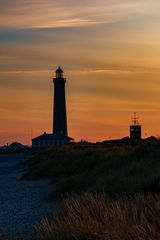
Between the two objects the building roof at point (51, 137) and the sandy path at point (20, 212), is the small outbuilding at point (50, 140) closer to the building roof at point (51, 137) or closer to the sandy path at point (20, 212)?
the building roof at point (51, 137)

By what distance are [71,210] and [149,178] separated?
494 centimetres

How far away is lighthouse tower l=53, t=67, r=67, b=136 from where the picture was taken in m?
92.6

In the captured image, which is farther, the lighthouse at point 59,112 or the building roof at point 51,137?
the building roof at point 51,137

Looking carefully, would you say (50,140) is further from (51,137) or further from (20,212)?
(20,212)

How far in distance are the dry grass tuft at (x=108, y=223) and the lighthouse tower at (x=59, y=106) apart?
80697mm

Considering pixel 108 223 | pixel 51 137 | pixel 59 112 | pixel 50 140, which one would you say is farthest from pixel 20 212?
pixel 50 140

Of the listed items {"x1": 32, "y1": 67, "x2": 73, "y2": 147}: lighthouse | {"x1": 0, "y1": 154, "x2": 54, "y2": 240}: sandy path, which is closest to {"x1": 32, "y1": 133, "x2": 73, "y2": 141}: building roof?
{"x1": 32, "y1": 67, "x2": 73, "y2": 147}: lighthouse

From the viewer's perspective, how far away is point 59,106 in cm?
9275

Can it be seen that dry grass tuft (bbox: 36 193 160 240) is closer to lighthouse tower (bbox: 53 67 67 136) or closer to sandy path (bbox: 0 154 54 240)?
sandy path (bbox: 0 154 54 240)

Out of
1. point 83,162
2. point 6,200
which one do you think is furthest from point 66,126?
point 6,200

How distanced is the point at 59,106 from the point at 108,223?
83.4 meters

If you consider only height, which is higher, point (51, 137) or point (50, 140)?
point (51, 137)

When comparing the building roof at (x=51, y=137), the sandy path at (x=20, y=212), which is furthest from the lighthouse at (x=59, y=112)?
the sandy path at (x=20, y=212)

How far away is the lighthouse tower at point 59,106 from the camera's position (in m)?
92.6
